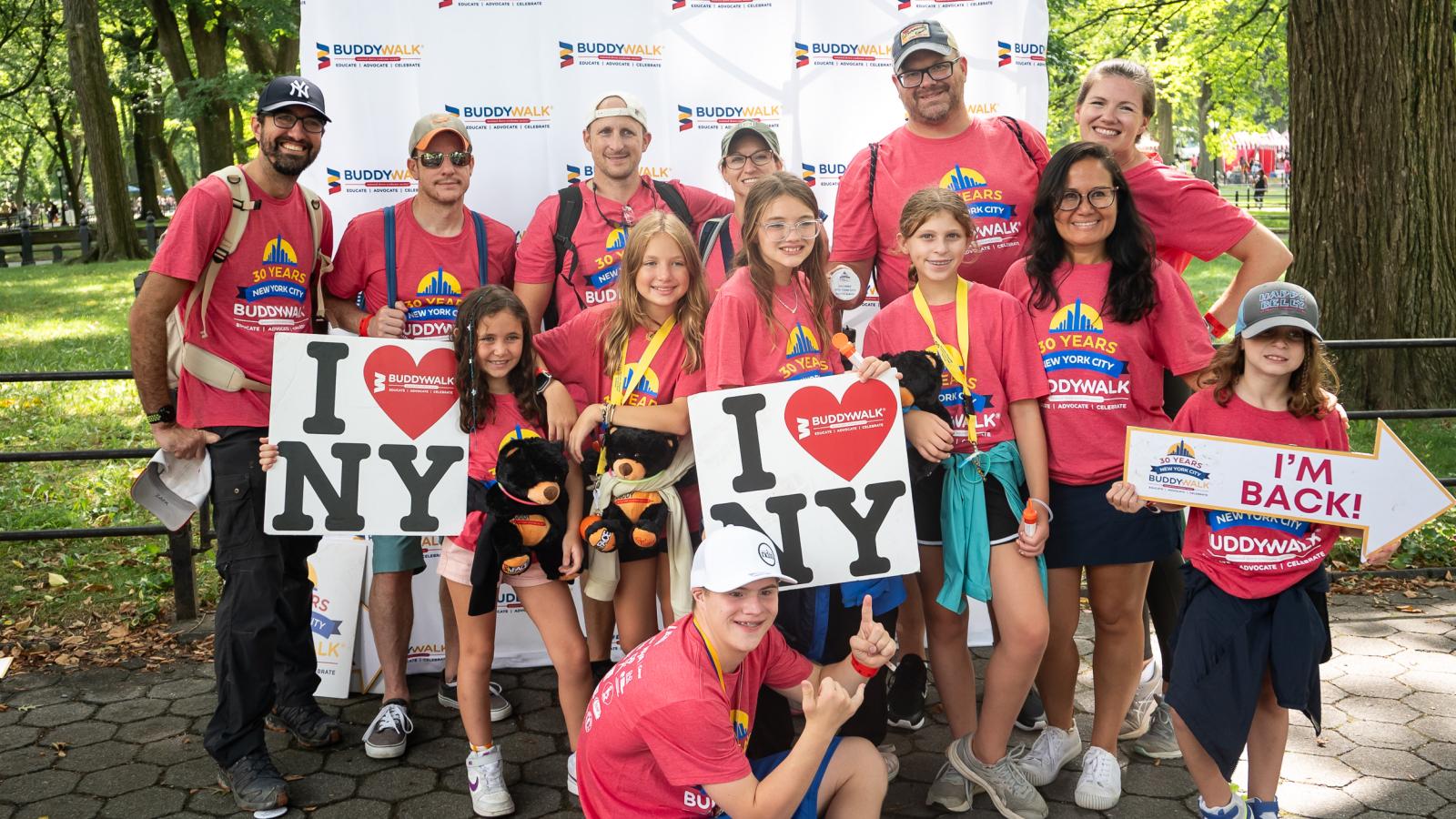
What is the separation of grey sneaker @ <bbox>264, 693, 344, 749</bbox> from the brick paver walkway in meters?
0.06

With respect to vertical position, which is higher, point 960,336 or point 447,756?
point 960,336

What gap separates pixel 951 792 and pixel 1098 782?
534 mm

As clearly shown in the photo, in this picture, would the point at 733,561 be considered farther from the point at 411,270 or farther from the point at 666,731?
the point at 411,270

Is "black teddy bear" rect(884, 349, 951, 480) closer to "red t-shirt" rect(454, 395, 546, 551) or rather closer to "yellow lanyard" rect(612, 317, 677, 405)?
"yellow lanyard" rect(612, 317, 677, 405)

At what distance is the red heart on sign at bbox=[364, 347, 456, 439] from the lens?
4.22 m

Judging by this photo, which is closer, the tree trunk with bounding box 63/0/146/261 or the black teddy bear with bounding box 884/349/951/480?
the black teddy bear with bounding box 884/349/951/480

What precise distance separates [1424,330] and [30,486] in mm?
10457

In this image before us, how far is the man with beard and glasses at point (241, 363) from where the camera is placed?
13.7 ft

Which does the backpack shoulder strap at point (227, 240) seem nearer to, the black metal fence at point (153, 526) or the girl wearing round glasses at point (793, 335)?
the black metal fence at point (153, 526)

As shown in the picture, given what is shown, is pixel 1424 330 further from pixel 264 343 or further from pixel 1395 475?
pixel 264 343

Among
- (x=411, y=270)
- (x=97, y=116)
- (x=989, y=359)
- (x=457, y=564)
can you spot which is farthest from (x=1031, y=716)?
(x=97, y=116)

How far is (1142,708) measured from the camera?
15.6 ft

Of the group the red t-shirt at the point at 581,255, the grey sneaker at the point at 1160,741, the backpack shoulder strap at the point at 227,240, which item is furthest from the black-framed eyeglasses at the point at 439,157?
the grey sneaker at the point at 1160,741

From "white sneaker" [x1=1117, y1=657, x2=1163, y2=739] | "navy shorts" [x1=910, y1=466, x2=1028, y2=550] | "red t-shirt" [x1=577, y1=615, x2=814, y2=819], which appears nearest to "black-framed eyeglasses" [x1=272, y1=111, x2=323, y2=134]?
"red t-shirt" [x1=577, y1=615, x2=814, y2=819]
